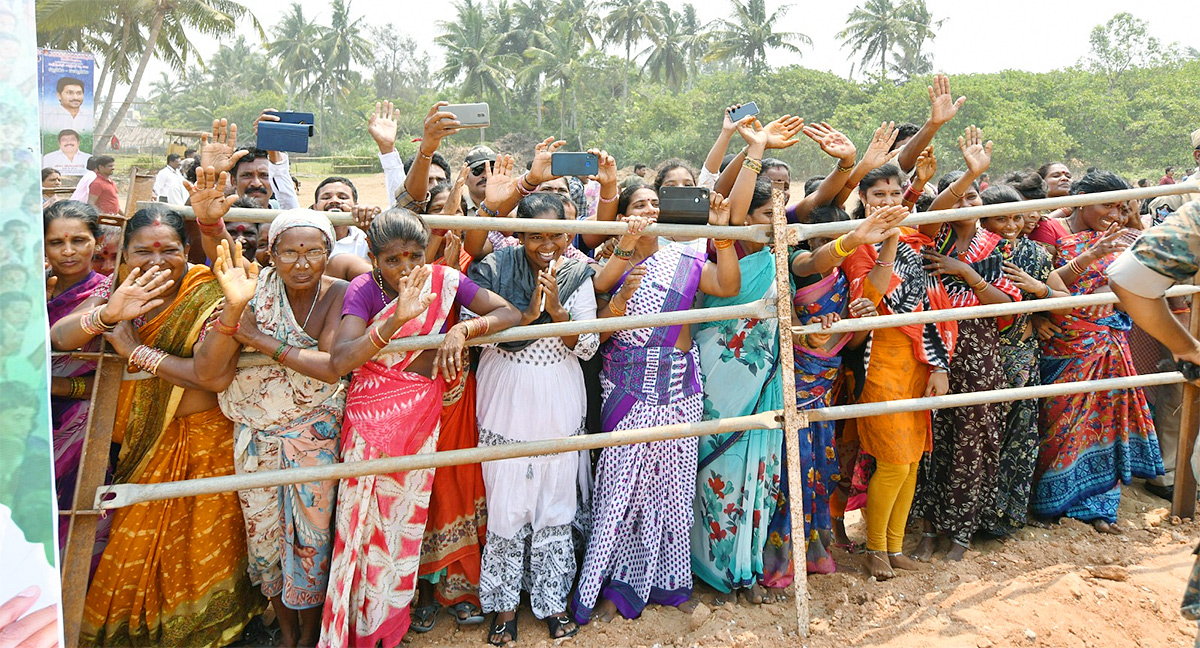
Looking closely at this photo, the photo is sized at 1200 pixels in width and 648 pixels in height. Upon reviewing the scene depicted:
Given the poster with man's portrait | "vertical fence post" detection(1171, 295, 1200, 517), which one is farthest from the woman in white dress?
the poster with man's portrait

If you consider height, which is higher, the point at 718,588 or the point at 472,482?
the point at 472,482

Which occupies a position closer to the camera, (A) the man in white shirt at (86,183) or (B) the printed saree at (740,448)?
(B) the printed saree at (740,448)

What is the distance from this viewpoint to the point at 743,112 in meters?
3.65

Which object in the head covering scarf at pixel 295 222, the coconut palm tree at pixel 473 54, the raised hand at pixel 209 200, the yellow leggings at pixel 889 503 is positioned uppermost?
the coconut palm tree at pixel 473 54

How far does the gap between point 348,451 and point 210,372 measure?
0.55 metres

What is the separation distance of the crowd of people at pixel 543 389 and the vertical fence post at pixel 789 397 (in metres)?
0.06

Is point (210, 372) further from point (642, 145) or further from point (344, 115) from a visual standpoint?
point (344, 115)

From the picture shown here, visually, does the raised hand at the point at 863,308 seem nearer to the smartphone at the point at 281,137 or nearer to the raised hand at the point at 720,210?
the raised hand at the point at 720,210

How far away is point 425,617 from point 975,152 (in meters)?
3.28

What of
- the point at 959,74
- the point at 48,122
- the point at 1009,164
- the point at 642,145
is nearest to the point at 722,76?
the point at 642,145

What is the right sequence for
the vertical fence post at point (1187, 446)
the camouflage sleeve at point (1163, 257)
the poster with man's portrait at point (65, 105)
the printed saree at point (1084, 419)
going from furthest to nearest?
the poster with man's portrait at point (65, 105), the printed saree at point (1084, 419), the vertical fence post at point (1187, 446), the camouflage sleeve at point (1163, 257)

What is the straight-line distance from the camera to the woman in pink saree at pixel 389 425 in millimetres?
2830

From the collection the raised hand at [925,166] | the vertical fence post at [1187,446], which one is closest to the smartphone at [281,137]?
the raised hand at [925,166]

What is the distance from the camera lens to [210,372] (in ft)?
8.86
